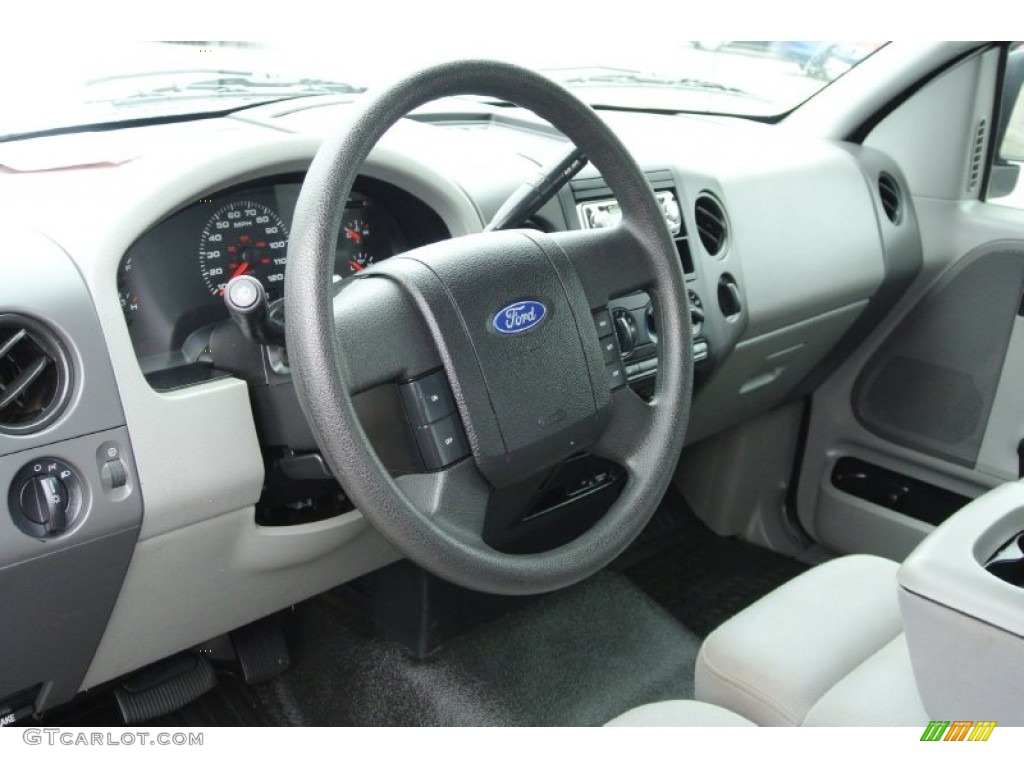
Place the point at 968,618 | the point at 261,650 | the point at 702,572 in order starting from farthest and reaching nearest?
the point at 702,572 < the point at 261,650 < the point at 968,618

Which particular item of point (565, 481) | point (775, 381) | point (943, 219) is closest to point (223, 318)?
point (565, 481)

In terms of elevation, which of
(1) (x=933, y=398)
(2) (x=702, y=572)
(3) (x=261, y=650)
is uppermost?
(1) (x=933, y=398)

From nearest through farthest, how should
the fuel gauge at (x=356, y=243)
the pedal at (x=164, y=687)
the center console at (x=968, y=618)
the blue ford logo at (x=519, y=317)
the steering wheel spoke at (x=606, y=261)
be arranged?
the center console at (x=968, y=618)
the blue ford logo at (x=519, y=317)
the steering wheel spoke at (x=606, y=261)
the fuel gauge at (x=356, y=243)
the pedal at (x=164, y=687)

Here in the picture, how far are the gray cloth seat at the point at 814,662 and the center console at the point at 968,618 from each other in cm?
10

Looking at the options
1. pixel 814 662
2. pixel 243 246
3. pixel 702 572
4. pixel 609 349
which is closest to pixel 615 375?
pixel 609 349

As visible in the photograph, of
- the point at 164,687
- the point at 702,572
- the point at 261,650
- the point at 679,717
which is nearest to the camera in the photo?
the point at 679,717

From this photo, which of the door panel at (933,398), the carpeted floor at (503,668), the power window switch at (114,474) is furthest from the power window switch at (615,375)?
the door panel at (933,398)

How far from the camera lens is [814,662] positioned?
1096 millimetres

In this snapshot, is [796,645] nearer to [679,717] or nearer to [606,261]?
[679,717]

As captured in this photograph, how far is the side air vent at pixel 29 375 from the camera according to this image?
1.06m

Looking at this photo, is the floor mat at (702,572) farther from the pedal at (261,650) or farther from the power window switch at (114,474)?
the power window switch at (114,474)

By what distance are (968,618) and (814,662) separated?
0.27 metres

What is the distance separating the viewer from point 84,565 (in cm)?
114

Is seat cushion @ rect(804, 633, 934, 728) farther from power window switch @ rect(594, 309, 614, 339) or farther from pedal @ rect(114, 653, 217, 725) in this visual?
pedal @ rect(114, 653, 217, 725)
